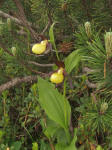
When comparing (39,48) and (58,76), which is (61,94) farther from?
(39,48)

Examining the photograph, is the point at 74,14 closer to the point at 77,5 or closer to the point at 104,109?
the point at 77,5

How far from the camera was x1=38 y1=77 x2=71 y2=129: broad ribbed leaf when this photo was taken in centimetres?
89

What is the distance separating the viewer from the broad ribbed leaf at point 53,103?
0.89 metres

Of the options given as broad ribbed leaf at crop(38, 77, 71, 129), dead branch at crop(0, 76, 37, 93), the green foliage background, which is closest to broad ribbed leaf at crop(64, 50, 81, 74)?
the green foliage background

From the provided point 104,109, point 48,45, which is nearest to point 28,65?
point 48,45

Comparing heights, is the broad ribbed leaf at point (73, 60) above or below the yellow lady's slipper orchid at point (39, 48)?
below

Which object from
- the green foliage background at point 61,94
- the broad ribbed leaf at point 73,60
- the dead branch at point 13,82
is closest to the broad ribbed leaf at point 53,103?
the green foliage background at point 61,94

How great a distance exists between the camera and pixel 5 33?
1350mm

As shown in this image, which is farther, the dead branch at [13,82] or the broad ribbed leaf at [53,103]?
the dead branch at [13,82]

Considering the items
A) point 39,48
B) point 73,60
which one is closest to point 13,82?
point 39,48

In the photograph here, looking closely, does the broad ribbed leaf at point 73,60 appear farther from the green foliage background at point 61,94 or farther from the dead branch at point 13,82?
the dead branch at point 13,82

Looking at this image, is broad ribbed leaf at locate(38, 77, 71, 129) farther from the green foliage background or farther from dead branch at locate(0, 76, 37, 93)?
dead branch at locate(0, 76, 37, 93)

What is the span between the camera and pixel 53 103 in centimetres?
94

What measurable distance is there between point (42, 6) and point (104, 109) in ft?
2.47
